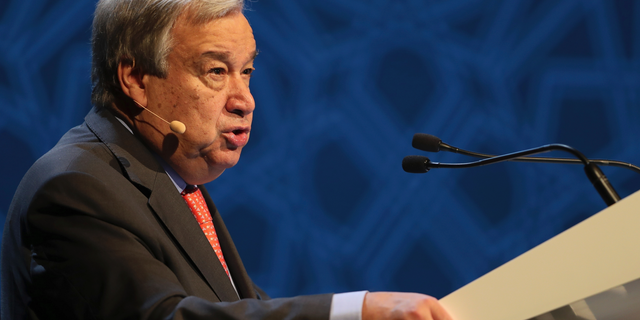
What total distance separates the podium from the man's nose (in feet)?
2.98

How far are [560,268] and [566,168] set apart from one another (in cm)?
246

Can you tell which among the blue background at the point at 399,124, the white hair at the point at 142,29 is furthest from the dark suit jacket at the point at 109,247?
the blue background at the point at 399,124

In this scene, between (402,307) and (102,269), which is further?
(102,269)

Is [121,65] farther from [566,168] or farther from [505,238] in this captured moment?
[566,168]

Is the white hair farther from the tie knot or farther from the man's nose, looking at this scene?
the tie knot

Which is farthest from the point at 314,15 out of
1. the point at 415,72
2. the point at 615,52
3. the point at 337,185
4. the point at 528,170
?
the point at 615,52

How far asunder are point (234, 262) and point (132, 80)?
551 mm

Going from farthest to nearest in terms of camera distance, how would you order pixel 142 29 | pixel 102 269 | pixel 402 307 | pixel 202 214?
pixel 202 214
pixel 142 29
pixel 102 269
pixel 402 307

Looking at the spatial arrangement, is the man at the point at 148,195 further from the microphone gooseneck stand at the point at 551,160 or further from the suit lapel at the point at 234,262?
the microphone gooseneck stand at the point at 551,160

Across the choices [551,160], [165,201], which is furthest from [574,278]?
[165,201]

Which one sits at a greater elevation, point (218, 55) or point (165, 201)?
point (218, 55)

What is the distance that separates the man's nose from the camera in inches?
55.1

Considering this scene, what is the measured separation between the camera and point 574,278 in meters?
0.56

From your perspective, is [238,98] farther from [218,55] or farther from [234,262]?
[234,262]
